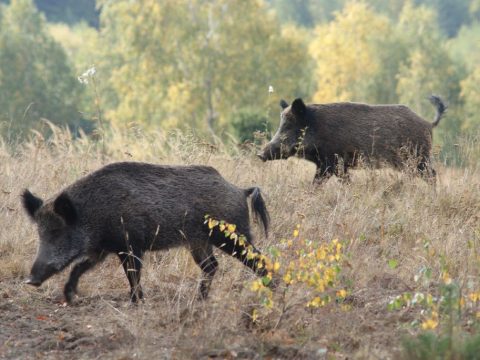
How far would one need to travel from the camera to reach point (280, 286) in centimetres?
631

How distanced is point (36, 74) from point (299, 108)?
45044mm

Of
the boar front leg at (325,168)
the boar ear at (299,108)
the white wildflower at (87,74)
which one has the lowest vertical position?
the boar front leg at (325,168)

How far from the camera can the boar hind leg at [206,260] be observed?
6.79 m

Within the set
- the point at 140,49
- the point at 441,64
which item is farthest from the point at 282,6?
the point at 140,49

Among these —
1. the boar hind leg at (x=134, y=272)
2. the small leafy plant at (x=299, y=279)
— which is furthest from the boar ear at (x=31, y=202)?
the small leafy plant at (x=299, y=279)

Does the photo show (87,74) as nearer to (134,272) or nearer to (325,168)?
(325,168)

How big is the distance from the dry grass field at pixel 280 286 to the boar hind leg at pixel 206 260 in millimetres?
87

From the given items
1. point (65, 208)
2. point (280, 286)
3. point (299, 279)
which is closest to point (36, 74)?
point (65, 208)

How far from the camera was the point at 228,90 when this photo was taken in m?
46.7

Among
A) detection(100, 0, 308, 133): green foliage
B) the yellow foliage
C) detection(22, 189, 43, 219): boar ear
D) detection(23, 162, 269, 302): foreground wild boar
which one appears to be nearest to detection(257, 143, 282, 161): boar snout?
detection(23, 162, 269, 302): foreground wild boar


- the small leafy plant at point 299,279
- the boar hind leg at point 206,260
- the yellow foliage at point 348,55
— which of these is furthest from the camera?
A: the yellow foliage at point 348,55

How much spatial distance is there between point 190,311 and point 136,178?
4.96 ft

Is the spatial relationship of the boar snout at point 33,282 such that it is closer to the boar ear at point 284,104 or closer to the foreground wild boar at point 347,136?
the foreground wild boar at point 347,136

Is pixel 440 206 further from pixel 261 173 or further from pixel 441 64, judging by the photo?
pixel 441 64
